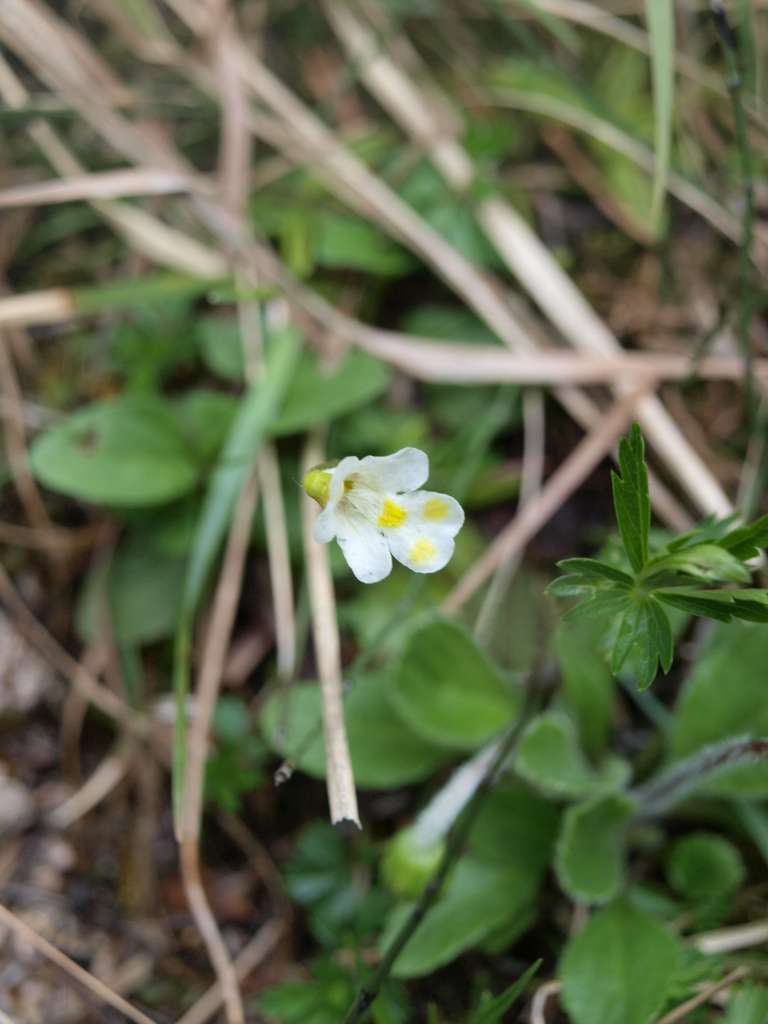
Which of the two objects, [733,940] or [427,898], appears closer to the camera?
[427,898]

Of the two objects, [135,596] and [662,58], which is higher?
[662,58]

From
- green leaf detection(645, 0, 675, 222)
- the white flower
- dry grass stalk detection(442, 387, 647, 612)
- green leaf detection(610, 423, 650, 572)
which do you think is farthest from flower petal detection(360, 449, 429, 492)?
green leaf detection(645, 0, 675, 222)

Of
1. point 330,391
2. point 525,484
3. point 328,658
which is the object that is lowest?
point 328,658

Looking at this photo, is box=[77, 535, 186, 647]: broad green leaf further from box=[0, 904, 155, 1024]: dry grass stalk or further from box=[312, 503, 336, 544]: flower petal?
box=[312, 503, 336, 544]: flower petal

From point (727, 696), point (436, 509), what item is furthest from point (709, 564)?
point (727, 696)

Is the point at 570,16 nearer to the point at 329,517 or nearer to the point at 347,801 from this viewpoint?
the point at 329,517

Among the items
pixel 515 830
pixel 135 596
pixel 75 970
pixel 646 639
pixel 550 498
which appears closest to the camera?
pixel 646 639

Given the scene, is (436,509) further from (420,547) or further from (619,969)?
(619,969)
